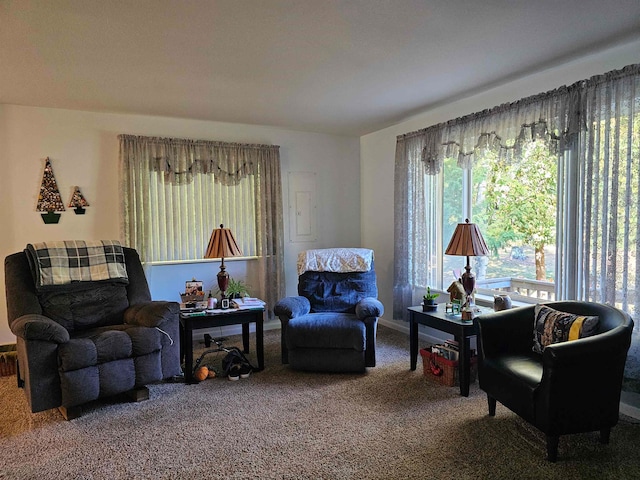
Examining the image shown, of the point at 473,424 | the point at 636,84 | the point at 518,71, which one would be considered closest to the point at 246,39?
the point at 518,71

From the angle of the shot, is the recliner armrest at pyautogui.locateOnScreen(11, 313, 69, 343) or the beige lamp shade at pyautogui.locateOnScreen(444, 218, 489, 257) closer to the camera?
the recliner armrest at pyautogui.locateOnScreen(11, 313, 69, 343)

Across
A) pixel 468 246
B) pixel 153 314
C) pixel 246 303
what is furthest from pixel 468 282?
pixel 153 314

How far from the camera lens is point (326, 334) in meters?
3.48

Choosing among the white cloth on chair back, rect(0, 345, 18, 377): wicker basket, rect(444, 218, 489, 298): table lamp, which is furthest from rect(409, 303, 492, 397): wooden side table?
rect(0, 345, 18, 377): wicker basket

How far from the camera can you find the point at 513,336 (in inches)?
110

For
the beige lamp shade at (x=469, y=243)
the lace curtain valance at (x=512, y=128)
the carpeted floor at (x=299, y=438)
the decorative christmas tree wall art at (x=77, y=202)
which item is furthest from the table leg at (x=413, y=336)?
the decorative christmas tree wall art at (x=77, y=202)

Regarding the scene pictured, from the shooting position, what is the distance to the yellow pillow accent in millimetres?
2479

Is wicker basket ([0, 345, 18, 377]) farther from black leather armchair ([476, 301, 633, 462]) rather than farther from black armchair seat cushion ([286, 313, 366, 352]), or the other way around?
black leather armchair ([476, 301, 633, 462])

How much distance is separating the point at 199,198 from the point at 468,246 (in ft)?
9.55

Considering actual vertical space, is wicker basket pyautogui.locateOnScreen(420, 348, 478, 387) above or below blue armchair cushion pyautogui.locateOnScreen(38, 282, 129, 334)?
below

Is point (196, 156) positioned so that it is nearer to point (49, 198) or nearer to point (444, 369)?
point (49, 198)

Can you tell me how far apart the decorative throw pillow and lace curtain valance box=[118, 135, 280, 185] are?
3347 millimetres

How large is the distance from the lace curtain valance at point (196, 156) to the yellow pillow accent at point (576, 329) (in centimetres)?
357

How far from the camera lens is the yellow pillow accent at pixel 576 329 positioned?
2479 millimetres
